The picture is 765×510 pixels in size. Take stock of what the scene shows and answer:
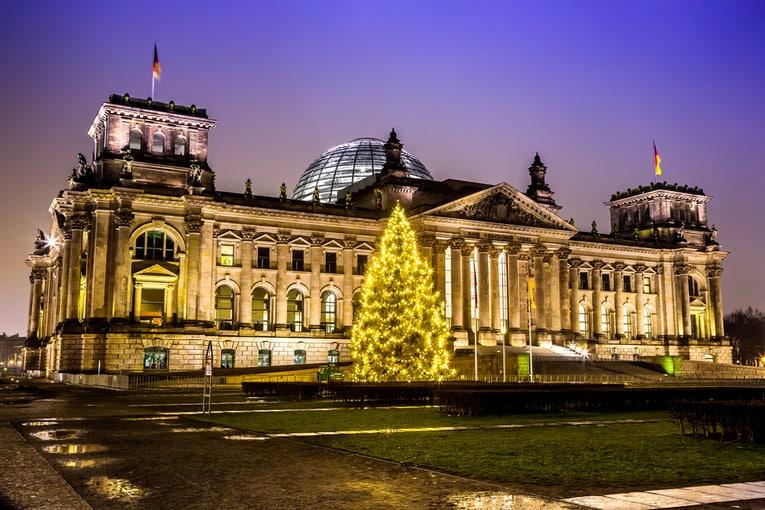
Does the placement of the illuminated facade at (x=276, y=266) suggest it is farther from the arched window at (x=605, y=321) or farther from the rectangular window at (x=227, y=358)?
the arched window at (x=605, y=321)

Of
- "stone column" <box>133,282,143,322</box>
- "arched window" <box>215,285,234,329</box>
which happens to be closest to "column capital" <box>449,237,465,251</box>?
"arched window" <box>215,285,234,329</box>

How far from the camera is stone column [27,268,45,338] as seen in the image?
96938 millimetres

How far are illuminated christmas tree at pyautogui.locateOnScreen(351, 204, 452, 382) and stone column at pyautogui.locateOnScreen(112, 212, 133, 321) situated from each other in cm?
2854

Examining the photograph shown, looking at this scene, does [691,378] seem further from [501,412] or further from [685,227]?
[501,412]

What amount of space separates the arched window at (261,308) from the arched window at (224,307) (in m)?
2.41

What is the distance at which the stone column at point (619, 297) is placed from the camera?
9800 cm

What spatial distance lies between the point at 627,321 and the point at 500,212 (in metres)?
28.3

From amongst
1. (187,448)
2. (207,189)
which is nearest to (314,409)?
(187,448)

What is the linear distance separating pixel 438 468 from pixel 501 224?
68.2 m

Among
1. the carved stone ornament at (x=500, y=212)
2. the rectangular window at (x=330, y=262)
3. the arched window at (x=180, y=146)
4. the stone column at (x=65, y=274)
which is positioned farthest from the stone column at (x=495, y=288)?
the stone column at (x=65, y=274)

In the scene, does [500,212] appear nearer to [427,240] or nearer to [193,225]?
[427,240]

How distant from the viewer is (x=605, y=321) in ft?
321

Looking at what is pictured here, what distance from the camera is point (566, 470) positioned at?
1528cm

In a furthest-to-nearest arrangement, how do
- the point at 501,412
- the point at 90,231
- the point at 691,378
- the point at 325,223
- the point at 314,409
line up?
the point at 325,223
the point at 691,378
the point at 90,231
the point at 314,409
the point at 501,412
